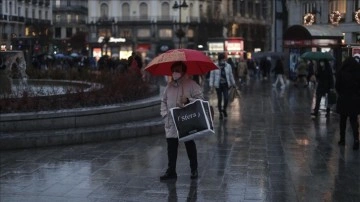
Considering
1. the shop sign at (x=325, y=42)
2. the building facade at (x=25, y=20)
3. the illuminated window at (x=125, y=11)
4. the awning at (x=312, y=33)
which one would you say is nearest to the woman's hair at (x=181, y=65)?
the shop sign at (x=325, y=42)

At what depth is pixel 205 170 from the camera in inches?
363

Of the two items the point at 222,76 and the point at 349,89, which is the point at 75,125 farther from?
the point at 349,89

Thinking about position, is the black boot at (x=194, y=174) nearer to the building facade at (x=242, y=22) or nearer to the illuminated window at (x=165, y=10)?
the building facade at (x=242, y=22)

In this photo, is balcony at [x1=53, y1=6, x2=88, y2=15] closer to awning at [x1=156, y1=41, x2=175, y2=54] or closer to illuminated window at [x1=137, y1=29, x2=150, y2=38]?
illuminated window at [x1=137, y1=29, x2=150, y2=38]

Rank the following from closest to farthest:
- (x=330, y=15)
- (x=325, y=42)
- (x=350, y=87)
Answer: (x=350, y=87) → (x=325, y=42) → (x=330, y=15)

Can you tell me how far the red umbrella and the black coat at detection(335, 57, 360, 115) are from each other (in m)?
3.32

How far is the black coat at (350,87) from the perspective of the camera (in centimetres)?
Answer: 1092

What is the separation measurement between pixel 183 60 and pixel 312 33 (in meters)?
22.9

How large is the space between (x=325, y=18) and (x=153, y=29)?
146 ft

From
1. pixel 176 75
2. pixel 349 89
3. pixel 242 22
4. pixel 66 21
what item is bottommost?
pixel 349 89

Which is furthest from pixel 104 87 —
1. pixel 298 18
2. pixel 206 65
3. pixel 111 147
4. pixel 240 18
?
pixel 240 18

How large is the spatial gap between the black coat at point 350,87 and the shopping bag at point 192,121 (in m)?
3.91

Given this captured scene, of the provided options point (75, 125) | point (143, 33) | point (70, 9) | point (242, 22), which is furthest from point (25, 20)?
point (75, 125)

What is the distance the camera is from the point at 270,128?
14.6 meters
